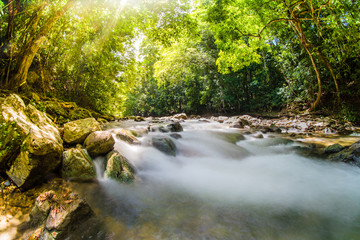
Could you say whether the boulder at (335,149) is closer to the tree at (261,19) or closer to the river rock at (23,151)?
the tree at (261,19)

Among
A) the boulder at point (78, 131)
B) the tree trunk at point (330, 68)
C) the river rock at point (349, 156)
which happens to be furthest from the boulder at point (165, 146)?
the tree trunk at point (330, 68)

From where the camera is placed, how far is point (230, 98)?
19.2 m

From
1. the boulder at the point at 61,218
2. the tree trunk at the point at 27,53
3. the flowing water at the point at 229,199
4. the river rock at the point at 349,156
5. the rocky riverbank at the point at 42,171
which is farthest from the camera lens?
the tree trunk at the point at 27,53

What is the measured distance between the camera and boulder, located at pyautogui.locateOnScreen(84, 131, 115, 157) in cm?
362

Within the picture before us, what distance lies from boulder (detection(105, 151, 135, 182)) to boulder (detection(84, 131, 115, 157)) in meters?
0.29

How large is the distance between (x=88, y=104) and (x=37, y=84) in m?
4.23

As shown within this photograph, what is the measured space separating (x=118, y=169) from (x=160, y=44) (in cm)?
544

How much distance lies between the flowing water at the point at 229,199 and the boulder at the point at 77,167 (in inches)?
9.1

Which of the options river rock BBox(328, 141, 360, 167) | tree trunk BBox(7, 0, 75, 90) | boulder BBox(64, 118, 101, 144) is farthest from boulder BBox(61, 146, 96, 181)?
river rock BBox(328, 141, 360, 167)

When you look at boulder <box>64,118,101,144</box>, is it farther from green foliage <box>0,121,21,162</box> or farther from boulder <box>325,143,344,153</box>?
boulder <box>325,143,344,153</box>

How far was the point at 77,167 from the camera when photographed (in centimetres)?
309

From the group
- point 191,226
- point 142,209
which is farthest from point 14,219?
point 191,226

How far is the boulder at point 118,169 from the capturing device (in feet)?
10.6

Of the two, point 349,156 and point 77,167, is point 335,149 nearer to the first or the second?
point 349,156
